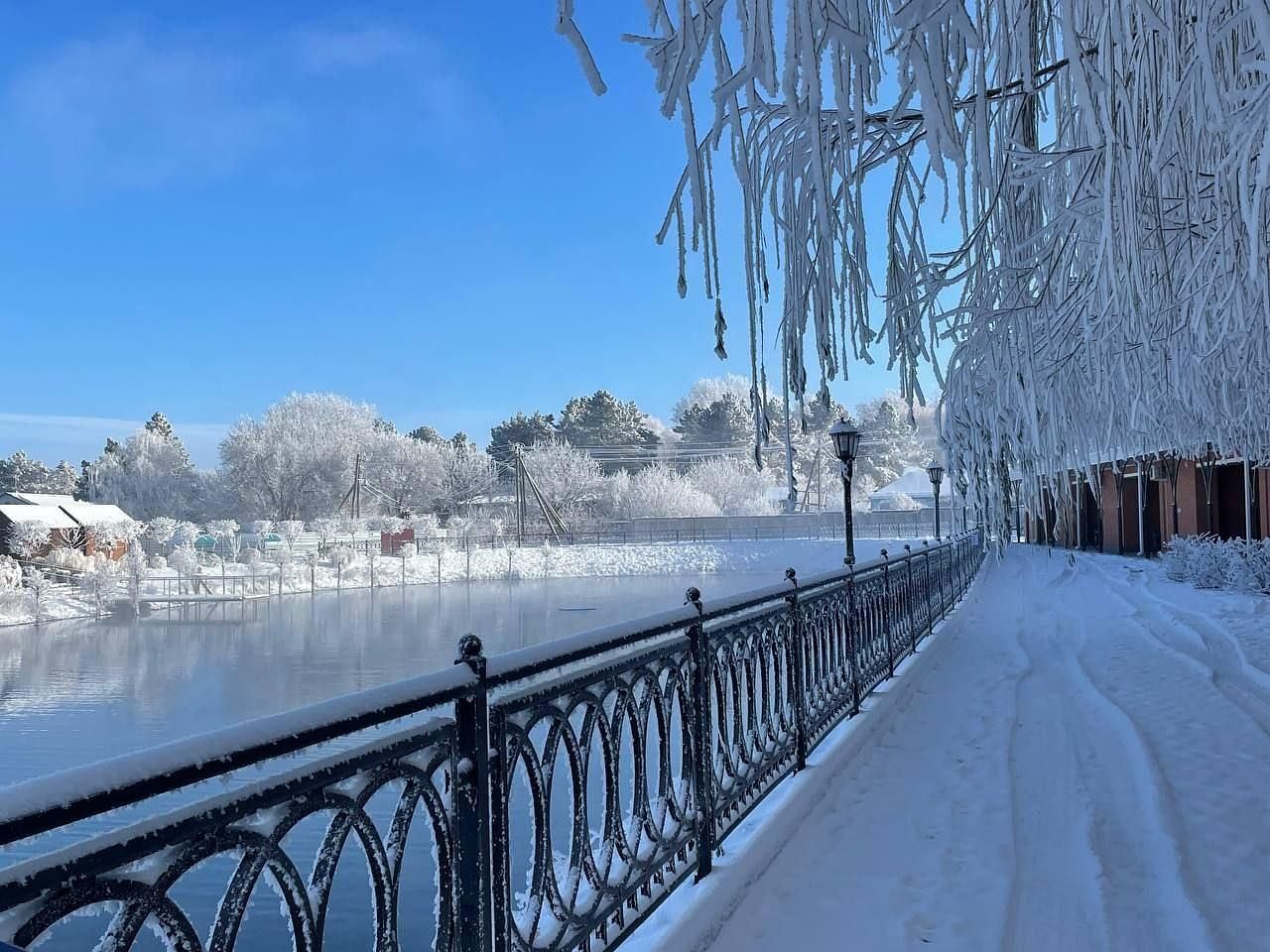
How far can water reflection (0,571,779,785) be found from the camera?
11.1m

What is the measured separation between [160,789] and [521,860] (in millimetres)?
4747

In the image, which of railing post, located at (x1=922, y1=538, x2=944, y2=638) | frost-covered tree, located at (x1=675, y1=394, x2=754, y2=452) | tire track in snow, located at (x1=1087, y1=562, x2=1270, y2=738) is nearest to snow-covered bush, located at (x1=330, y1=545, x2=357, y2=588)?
railing post, located at (x1=922, y1=538, x2=944, y2=638)

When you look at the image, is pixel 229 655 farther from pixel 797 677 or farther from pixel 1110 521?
pixel 1110 521

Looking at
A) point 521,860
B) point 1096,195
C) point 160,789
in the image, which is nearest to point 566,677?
point 160,789

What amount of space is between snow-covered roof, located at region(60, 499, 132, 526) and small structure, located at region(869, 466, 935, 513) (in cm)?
4225

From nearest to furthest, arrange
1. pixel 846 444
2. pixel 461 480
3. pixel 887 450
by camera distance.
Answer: pixel 846 444 → pixel 461 480 → pixel 887 450

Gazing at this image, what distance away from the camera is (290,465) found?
193ft

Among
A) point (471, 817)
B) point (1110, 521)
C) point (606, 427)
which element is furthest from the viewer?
point (606, 427)

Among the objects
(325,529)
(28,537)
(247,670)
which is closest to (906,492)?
(325,529)

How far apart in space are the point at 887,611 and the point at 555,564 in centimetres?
3575

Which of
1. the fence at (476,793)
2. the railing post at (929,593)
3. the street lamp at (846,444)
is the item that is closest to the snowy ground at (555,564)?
the street lamp at (846,444)

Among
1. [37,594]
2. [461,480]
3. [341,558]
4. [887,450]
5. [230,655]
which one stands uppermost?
[887,450]

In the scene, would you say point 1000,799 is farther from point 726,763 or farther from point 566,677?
point 566,677

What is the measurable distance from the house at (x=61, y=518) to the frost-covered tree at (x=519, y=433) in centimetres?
3099
